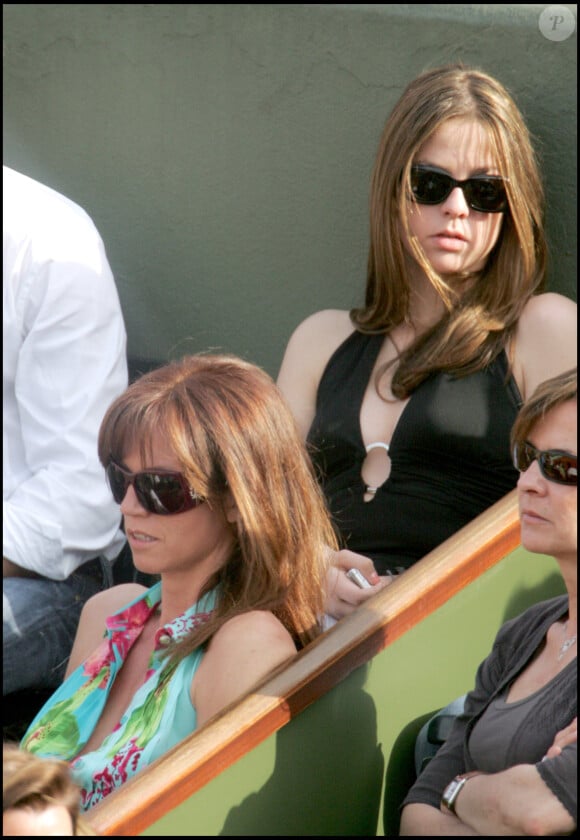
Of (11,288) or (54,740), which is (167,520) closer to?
(54,740)

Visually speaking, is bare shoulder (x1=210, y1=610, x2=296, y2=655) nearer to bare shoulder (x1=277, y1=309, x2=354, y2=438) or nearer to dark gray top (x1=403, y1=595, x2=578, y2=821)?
dark gray top (x1=403, y1=595, x2=578, y2=821)

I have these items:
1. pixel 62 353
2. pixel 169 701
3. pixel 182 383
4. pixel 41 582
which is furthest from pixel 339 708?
pixel 62 353

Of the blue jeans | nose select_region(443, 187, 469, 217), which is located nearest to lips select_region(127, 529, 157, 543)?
the blue jeans

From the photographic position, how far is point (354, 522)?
2.27 meters

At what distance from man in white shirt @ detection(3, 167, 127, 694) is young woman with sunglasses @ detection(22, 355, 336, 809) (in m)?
0.55

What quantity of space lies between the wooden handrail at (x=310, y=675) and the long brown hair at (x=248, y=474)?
11cm

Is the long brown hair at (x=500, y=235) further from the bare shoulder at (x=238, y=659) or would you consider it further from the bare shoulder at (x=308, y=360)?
the bare shoulder at (x=238, y=659)

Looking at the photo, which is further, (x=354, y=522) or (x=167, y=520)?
(x=354, y=522)

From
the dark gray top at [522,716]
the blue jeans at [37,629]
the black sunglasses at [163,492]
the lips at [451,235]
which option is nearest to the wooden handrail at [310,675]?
the dark gray top at [522,716]

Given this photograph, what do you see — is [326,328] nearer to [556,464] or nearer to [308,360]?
[308,360]

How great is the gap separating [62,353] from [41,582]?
416 mm

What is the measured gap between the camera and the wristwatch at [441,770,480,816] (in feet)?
5.08

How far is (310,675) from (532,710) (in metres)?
0.29

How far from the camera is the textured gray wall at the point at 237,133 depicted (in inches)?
104
